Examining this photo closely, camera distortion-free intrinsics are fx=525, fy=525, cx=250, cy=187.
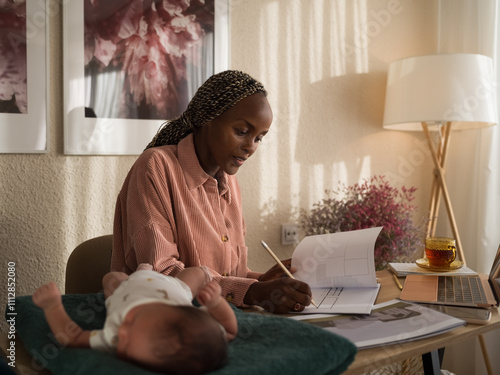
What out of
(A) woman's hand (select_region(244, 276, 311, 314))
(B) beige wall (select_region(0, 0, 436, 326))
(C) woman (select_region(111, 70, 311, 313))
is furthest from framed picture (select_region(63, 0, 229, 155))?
(A) woman's hand (select_region(244, 276, 311, 314))

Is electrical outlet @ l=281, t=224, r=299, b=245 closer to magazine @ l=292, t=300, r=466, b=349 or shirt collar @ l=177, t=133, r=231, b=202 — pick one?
shirt collar @ l=177, t=133, r=231, b=202

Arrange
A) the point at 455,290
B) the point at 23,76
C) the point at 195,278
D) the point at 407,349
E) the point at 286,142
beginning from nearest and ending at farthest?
the point at 407,349, the point at 195,278, the point at 455,290, the point at 23,76, the point at 286,142

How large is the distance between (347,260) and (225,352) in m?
0.69

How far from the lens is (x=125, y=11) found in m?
2.06

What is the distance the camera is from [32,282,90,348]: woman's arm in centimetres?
80

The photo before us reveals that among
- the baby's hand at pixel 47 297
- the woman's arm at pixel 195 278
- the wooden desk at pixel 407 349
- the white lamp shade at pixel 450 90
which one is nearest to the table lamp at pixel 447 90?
the white lamp shade at pixel 450 90

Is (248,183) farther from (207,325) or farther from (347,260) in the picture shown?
(207,325)

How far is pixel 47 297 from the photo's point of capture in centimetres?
82

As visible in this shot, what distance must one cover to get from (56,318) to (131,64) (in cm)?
146

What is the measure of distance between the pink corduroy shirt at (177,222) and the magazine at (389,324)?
25 centimetres

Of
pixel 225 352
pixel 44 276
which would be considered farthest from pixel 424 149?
pixel 225 352

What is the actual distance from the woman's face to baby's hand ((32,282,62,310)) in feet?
2.33

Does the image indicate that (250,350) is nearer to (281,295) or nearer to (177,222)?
(281,295)

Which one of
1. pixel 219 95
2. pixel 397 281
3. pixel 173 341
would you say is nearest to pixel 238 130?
pixel 219 95
